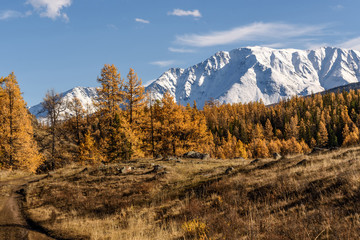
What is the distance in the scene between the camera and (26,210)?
14344mm

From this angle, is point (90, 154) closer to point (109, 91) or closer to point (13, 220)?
point (109, 91)

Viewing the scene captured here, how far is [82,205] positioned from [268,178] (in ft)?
39.9

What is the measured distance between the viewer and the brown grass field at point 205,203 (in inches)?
320

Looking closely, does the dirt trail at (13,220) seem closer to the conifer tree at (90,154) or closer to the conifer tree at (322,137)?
the conifer tree at (90,154)

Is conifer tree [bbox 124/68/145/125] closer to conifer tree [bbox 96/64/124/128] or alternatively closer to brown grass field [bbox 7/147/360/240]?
conifer tree [bbox 96/64/124/128]

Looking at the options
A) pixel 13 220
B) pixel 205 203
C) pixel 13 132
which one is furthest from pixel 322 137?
pixel 13 220

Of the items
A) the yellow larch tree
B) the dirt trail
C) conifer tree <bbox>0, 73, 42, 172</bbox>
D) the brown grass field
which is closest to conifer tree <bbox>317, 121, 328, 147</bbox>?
the yellow larch tree

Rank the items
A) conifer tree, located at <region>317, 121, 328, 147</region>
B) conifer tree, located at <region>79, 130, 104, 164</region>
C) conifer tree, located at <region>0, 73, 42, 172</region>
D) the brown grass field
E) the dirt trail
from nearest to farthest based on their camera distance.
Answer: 1. the brown grass field
2. the dirt trail
3. conifer tree, located at <region>0, 73, 42, 172</region>
4. conifer tree, located at <region>79, 130, 104, 164</region>
5. conifer tree, located at <region>317, 121, 328, 147</region>

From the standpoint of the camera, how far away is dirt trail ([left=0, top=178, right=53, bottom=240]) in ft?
32.8

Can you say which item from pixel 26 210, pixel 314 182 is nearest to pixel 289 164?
pixel 314 182

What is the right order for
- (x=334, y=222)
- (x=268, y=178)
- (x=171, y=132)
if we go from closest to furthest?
(x=334, y=222)
(x=268, y=178)
(x=171, y=132)

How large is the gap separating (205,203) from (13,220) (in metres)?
9.86

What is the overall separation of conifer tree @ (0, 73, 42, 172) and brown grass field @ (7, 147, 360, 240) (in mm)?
13758

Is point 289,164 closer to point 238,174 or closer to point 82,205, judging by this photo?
point 238,174
